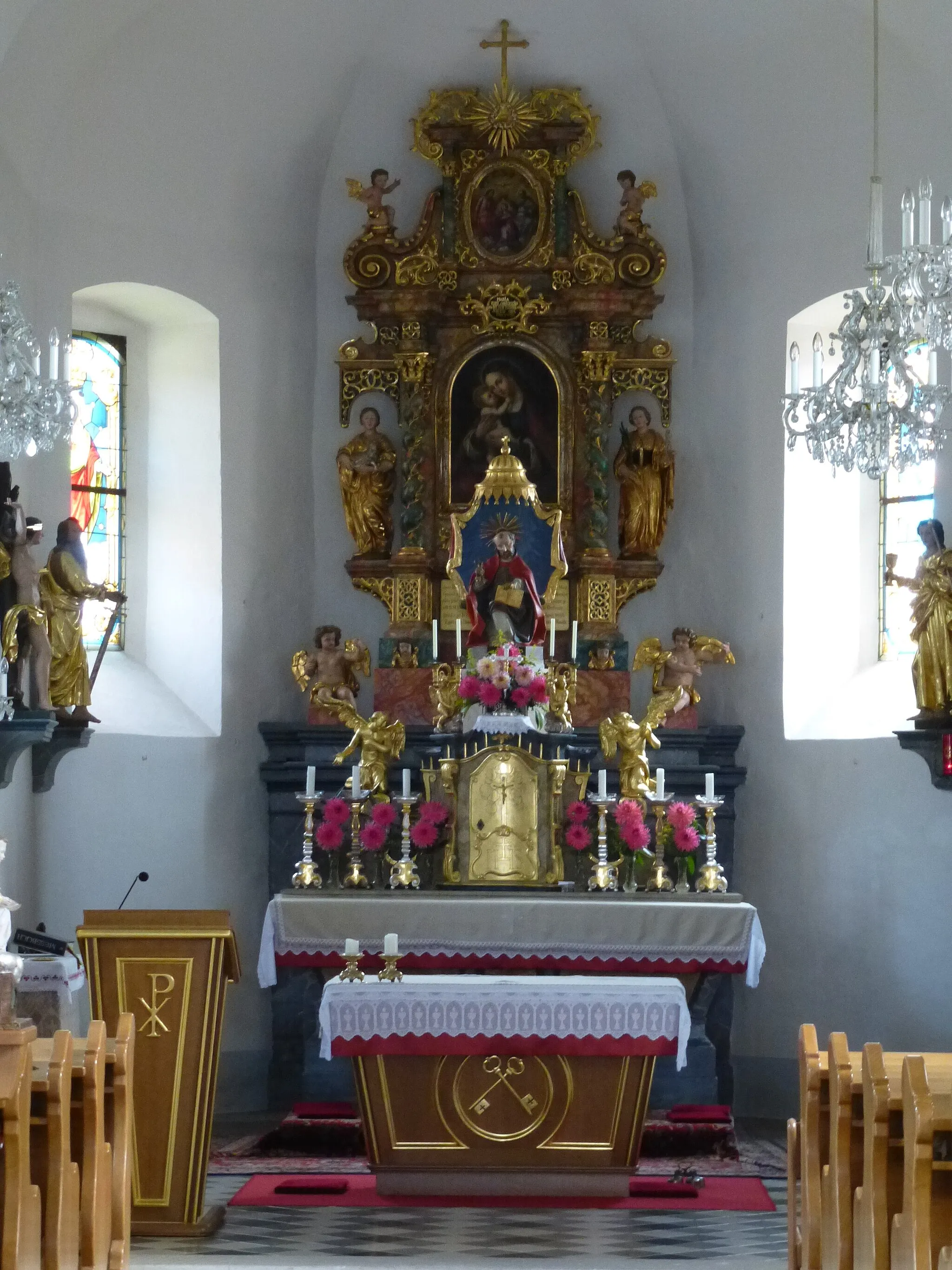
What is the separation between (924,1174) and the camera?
4938 mm

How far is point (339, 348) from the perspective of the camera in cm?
1342

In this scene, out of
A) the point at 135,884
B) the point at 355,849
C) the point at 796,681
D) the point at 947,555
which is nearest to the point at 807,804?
the point at 796,681

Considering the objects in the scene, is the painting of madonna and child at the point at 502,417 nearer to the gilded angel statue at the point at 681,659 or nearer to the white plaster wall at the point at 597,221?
the white plaster wall at the point at 597,221

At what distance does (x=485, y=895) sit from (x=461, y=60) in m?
5.80

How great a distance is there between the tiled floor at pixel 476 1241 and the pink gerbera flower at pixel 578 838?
9.38ft

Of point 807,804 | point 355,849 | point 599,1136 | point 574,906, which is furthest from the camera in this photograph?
point 807,804

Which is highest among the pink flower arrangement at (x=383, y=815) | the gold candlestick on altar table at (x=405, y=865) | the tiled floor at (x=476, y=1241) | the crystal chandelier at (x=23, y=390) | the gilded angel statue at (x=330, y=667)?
the crystal chandelier at (x=23, y=390)

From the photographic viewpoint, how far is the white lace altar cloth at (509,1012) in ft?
28.4

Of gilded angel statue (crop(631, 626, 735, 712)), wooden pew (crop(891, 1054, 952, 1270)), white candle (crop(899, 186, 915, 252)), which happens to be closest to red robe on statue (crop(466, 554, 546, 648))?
gilded angel statue (crop(631, 626, 735, 712))

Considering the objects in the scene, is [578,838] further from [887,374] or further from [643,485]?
[887,374]

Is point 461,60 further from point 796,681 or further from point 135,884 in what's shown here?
point 135,884

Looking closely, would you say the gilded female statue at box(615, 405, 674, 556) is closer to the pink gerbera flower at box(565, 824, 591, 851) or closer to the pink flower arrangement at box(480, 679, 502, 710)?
the pink flower arrangement at box(480, 679, 502, 710)

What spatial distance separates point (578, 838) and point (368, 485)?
3.03 m

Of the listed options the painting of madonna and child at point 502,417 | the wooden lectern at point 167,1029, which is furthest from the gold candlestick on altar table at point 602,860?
the wooden lectern at point 167,1029
